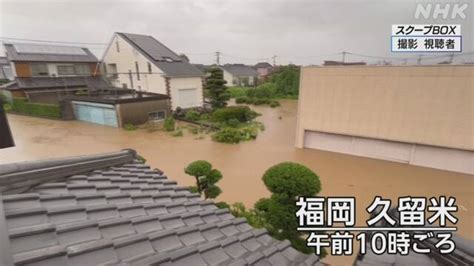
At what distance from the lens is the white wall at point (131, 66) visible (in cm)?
1892

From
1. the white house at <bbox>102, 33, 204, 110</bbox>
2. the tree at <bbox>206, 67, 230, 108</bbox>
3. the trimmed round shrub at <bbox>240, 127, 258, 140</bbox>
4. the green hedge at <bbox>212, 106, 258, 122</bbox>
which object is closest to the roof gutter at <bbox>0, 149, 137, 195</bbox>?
the trimmed round shrub at <bbox>240, 127, 258, 140</bbox>

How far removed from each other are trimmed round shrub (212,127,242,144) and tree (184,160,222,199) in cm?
685

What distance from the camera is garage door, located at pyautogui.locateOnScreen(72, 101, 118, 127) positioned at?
1538 cm

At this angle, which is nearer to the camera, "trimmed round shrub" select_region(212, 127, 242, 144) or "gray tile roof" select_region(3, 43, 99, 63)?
"trimmed round shrub" select_region(212, 127, 242, 144)

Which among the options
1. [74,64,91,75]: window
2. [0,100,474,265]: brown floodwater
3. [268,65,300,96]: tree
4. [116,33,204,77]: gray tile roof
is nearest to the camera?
[0,100,474,265]: brown floodwater

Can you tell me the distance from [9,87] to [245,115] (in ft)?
55.8

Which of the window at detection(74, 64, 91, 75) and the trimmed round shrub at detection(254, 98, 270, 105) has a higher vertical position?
the window at detection(74, 64, 91, 75)

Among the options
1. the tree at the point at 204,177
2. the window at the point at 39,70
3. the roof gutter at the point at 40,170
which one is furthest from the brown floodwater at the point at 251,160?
the window at the point at 39,70

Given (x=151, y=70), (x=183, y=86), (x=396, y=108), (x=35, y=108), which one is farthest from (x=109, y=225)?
(x=35, y=108)

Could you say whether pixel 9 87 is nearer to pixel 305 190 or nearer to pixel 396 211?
pixel 305 190

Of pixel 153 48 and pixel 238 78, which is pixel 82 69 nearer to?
pixel 153 48

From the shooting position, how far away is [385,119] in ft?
32.4

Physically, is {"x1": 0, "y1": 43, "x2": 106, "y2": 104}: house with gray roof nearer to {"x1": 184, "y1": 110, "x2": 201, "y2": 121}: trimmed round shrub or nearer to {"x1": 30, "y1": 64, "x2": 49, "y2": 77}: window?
{"x1": 30, "y1": 64, "x2": 49, "y2": 77}: window

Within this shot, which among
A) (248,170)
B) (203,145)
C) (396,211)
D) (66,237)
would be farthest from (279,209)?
(203,145)
